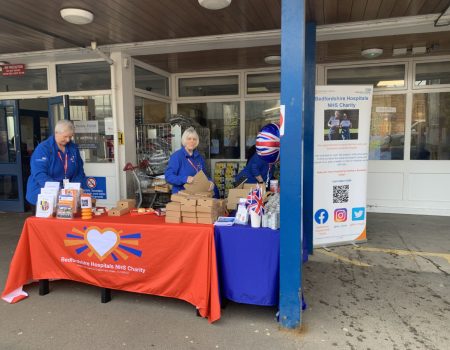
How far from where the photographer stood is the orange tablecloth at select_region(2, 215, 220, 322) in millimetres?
2633

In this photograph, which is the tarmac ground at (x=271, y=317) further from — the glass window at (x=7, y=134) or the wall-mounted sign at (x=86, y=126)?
the glass window at (x=7, y=134)

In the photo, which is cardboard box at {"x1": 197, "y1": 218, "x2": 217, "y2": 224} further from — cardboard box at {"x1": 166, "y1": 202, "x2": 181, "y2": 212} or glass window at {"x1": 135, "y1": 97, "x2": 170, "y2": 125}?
glass window at {"x1": 135, "y1": 97, "x2": 170, "y2": 125}

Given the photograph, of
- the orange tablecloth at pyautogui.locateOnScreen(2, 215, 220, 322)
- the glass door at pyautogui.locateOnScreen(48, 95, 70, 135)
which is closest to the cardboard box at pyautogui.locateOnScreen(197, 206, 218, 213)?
the orange tablecloth at pyautogui.locateOnScreen(2, 215, 220, 322)

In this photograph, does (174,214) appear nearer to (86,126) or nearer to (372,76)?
(86,126)

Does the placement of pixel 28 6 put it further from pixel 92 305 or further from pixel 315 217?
pixel 315 217

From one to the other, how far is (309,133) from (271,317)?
6.79 ft

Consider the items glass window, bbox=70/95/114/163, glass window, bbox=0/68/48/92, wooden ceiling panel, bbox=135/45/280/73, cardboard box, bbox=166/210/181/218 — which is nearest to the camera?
cardboard box, bbox=166/210/181/218

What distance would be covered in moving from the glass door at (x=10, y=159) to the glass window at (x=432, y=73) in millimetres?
7167

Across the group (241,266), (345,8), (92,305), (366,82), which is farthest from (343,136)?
(92,305)

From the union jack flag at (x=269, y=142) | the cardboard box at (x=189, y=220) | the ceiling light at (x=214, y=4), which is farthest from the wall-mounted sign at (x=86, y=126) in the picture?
the cardboard box at (x=189, y=220)

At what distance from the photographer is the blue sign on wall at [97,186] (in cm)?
575

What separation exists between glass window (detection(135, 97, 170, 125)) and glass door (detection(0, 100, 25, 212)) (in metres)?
2.35

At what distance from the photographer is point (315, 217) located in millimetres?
4223

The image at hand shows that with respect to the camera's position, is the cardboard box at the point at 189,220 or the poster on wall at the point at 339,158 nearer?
the cardboard box at the point at 189,220
